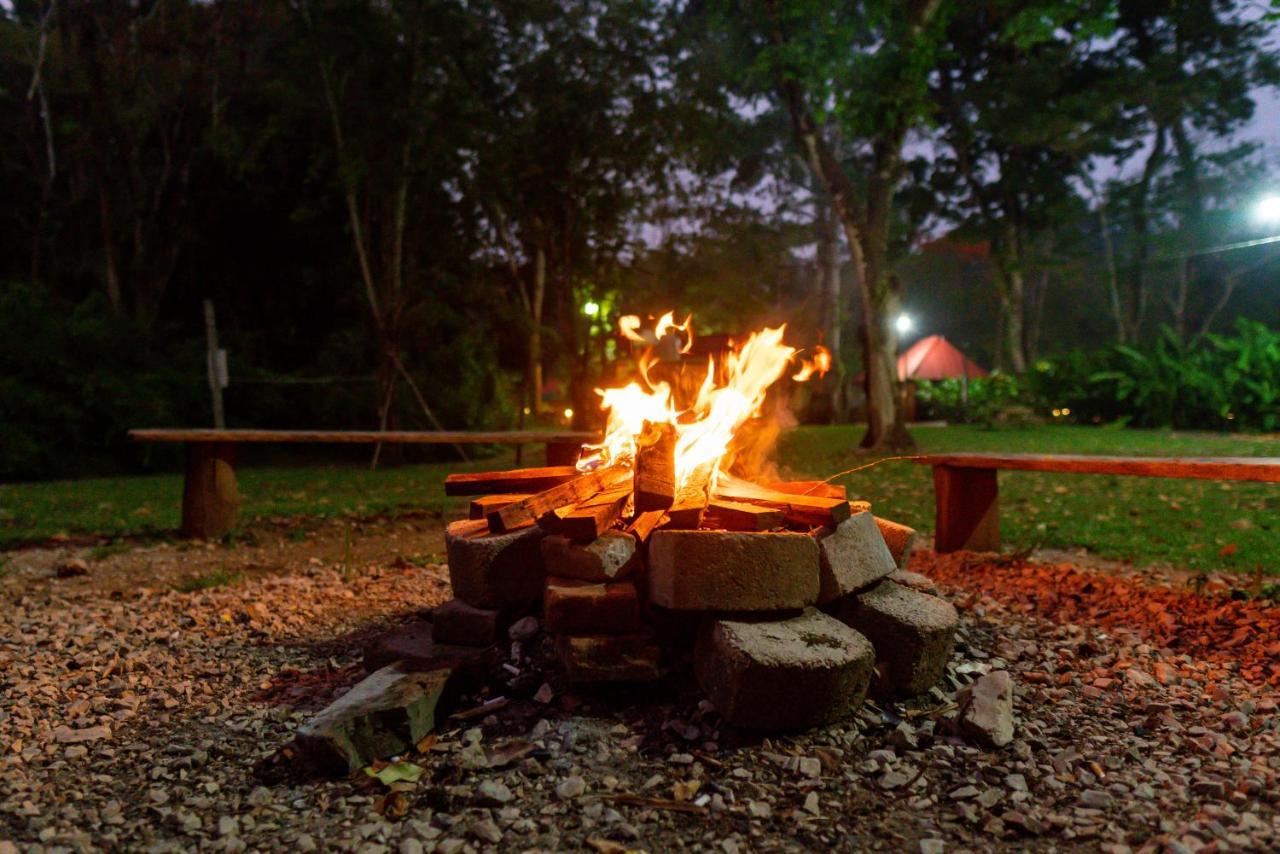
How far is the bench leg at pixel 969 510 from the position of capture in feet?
18.9

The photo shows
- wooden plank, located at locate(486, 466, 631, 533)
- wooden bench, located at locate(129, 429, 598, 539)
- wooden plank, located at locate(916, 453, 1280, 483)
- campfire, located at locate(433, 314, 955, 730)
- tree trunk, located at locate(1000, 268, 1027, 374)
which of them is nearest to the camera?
campfire, located at locate(433, 314, 955, 730)

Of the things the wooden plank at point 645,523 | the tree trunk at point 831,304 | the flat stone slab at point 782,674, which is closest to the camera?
the flat stone slab at point 782,674

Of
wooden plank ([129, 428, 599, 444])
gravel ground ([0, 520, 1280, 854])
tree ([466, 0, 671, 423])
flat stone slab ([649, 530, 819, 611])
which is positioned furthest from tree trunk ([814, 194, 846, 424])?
flat stone slab ([649, 530, 819, 611])

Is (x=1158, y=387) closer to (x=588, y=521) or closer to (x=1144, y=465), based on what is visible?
(x=1144, y=465)

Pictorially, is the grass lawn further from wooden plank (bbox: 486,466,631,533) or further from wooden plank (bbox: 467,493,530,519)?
wooden plank (bbox: 467,493,530,519)

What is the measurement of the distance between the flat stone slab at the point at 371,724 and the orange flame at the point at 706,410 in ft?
4.67

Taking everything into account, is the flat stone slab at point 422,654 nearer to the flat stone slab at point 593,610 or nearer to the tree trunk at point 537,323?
the flat stone slab at point 593,610

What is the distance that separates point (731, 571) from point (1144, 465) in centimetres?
271

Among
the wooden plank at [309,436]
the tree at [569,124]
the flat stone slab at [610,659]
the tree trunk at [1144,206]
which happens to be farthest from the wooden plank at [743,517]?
the tree trunk at [1144,206]

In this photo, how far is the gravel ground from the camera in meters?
2.34

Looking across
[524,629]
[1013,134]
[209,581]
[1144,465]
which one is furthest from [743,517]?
[1013,134]

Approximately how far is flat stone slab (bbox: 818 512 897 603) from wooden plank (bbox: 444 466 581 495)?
4.92 ft

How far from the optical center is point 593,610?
123 inches

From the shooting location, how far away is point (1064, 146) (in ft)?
75.0
